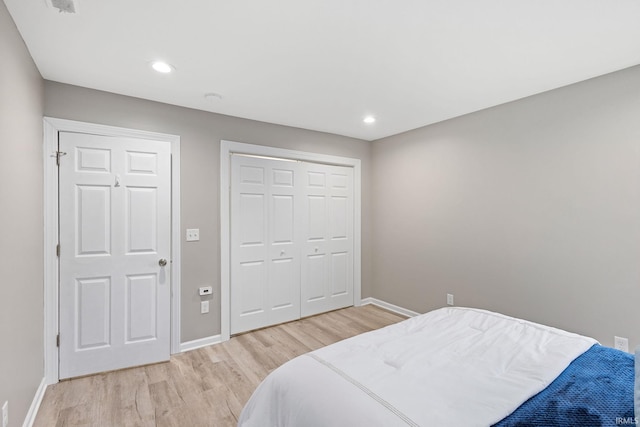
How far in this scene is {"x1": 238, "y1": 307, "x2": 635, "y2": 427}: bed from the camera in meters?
1.04

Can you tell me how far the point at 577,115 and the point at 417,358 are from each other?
2.40 meters

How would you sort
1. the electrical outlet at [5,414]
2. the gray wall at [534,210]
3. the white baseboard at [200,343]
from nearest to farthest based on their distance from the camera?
the electrical outlet at [5,414]
the gray wall at [534,210]
the white baseboard at [200,343]

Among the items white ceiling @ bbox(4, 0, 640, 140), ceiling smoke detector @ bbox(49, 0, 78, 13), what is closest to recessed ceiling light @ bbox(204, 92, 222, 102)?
white ceiling @ bbox(4, 0, 640, 140)

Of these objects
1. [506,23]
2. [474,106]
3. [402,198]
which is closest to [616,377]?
[506,23]

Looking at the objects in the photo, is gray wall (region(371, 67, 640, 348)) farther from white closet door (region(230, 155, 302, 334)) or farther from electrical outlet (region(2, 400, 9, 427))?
electrical outlet (region(2, 400, 9, 427))

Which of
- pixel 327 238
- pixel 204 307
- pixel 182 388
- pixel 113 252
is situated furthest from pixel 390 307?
pixel 113 252

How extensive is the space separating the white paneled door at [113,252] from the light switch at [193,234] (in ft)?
0.64

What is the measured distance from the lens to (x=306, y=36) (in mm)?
1779

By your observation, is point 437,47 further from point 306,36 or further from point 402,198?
point 402,198

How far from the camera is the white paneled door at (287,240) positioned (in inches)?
130

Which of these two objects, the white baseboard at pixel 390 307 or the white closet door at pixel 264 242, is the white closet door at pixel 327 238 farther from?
the white baseboard at pixel 390 307

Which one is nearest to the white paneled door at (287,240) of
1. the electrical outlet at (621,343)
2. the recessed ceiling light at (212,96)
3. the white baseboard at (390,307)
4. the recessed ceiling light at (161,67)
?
the white baseboard at (390,307)

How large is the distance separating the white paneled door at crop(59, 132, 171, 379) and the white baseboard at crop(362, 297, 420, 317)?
2689 mm

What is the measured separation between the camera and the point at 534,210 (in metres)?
2.67
